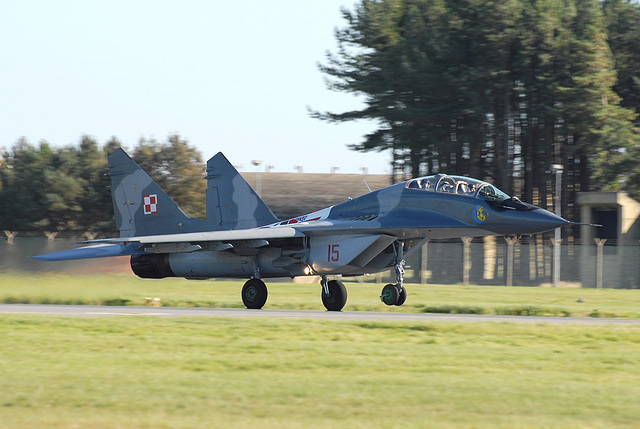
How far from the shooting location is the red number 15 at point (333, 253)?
65.4 ft

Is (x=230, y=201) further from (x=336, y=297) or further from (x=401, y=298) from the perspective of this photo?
(x=401, y=298)

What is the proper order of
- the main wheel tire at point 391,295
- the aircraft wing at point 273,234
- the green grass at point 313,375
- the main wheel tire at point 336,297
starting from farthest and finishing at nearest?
the main wheel tire at point 336,297 → the aircraft wing at point 273,234 → the main wheel tire at point 391,295 → the green grass at point 313,375

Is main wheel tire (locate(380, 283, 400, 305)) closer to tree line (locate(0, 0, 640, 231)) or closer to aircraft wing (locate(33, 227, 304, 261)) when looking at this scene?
aircraft wing (locate(33, 227, 304, 261))

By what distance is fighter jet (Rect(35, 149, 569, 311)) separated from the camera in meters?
19.0

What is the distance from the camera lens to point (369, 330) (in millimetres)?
14844

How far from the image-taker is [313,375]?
33.5 feet

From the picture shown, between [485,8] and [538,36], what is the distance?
338cm

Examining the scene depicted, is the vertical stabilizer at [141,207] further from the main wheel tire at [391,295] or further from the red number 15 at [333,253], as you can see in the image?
the main wheel tire at [391,295]

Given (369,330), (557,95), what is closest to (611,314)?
(369,330)

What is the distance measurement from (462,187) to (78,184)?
4516cm

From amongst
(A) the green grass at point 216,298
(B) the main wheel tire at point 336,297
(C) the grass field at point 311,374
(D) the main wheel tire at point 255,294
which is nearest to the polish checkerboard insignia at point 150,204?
(A) the green grass at point 216,298

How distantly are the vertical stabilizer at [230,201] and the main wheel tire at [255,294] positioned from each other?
10.4 feet

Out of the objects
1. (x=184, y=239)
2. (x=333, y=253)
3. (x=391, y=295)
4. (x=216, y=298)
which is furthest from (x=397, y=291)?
(x=216, y=298)

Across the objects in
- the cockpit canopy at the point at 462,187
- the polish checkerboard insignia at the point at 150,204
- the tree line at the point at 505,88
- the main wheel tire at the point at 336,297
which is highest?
the tree line at the point at 505,88
